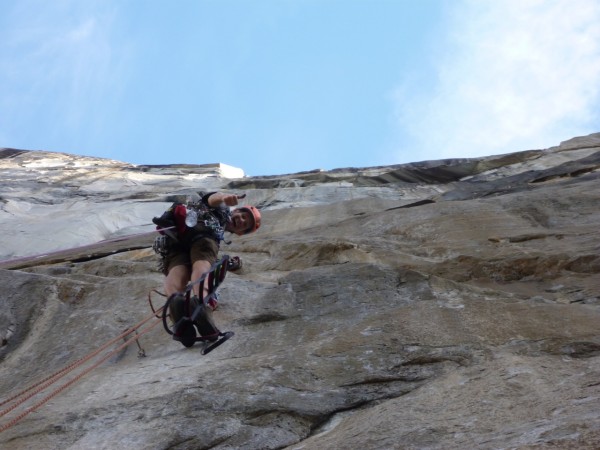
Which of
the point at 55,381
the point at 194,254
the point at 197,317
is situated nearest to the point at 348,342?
the point at 197,317

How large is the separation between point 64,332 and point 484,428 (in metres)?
4.12

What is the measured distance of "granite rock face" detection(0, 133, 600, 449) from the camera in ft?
12.3

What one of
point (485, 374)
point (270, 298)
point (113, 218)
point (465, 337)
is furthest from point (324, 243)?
point (113, 218)

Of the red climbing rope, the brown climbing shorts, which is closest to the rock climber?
the brown climbing shorts

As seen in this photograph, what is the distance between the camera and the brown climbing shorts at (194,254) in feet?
18.5

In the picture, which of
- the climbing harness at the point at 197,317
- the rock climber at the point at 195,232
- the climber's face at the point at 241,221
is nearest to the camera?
the climbing harness at the point at 197,317

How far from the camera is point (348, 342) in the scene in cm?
489

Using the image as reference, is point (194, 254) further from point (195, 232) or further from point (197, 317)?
point (197, 317)

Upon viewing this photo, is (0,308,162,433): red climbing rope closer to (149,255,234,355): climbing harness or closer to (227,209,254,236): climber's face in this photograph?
(149,255,234,355): climbing harness

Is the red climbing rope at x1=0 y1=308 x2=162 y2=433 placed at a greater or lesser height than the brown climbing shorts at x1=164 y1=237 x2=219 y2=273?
lesser

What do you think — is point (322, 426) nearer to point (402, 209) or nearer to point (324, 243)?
point (324, 243)

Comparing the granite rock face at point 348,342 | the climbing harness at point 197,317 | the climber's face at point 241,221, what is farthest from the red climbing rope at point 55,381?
the climber's face at point 241,221

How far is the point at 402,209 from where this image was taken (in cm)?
916

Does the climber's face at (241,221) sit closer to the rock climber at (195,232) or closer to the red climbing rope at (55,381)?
the rock climber at (195,232)
